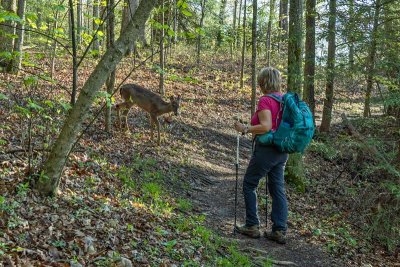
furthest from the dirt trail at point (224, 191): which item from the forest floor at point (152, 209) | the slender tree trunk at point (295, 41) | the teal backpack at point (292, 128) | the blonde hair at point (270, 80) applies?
the slender tree trunk at point (295, 41)

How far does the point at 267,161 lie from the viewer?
638cm

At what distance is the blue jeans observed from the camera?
639 centimetres

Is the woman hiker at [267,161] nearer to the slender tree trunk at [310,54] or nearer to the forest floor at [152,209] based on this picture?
the forest floor at [152,209]

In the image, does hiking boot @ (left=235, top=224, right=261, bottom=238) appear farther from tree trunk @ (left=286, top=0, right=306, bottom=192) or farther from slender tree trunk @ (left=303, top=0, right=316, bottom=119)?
slender tree trunk @ (left=303, top=0, right=316, bottom=119)

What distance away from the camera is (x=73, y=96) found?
577 centimetres

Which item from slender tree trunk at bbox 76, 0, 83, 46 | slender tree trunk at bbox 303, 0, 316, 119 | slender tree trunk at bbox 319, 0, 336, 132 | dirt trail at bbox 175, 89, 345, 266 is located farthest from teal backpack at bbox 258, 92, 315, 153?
slender tree trunk at bbox 303, 0, 316, 119

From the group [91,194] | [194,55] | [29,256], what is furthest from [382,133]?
[194,55]

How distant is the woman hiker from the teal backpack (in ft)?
0.34

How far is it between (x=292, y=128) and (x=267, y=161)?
67cm

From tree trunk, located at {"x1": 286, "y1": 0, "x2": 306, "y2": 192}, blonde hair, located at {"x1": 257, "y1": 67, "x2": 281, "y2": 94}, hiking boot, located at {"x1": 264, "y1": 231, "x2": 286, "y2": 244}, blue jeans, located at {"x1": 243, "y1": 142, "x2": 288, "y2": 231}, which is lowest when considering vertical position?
hiking boot, located at {"x1": 264, "y1": 231, "x2": 286, "y2": 244}

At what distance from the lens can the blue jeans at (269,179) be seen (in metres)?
6.39

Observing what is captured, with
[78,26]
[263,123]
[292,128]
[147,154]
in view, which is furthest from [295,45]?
[78,26]

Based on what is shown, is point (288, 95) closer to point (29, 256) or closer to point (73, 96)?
point (73, 96)

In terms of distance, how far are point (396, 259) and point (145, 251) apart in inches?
236
